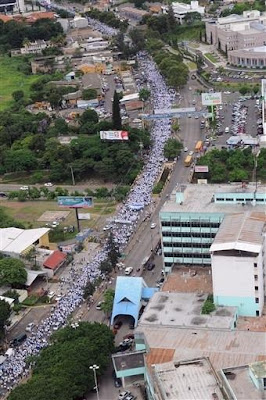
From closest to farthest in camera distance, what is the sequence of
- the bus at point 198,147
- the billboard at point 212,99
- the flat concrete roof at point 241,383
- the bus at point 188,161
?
the flat concrete roof at point 241,383 < the bus at point 188,161 < the bus at point 198,147 < the billboard at point 212,99

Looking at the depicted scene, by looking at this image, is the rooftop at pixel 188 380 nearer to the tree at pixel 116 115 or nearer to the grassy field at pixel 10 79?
the tree at pixel 116 115

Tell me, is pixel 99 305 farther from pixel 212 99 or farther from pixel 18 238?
pixel 212 99

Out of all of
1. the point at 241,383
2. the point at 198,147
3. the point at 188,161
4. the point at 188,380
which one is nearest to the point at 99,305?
the point at 188,380

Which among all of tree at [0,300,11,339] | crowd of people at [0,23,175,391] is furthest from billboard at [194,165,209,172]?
tree at [0,300,11,339]

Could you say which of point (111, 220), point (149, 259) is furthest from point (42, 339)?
point (111, 220)

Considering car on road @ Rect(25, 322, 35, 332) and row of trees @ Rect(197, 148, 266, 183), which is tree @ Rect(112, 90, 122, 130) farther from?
car on road @ Rect(25, 322, 35, 332)

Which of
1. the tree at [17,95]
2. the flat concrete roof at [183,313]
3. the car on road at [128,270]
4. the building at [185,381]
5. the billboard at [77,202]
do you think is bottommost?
the car on road at [128,270]

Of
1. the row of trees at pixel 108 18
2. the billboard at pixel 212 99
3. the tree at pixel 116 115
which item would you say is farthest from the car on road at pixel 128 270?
the row of trees at pixel 108 18
